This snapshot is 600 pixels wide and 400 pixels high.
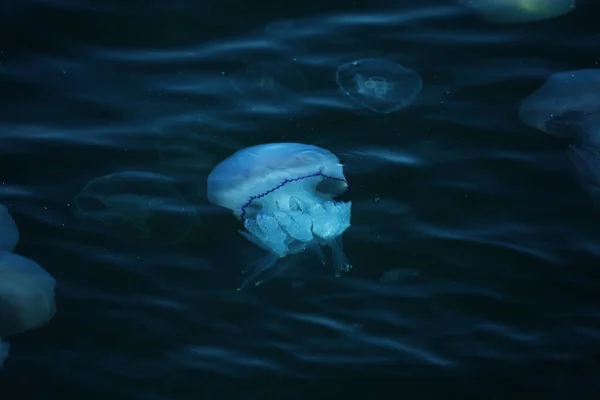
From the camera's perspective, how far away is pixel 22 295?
12.1 ft

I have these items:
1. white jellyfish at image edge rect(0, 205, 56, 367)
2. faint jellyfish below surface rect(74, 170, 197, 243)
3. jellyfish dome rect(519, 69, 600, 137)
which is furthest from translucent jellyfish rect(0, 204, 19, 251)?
jellyfish dome rect(519, 69, 600, 137)

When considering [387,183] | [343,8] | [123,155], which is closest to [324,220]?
[387,183]

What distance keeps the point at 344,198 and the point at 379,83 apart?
85cm

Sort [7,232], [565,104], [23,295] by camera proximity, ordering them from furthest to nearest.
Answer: [565,104]
[7,232]
[23,295]

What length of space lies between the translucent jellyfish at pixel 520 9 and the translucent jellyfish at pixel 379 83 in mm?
752

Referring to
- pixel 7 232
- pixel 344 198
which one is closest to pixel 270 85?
pixel 344 198

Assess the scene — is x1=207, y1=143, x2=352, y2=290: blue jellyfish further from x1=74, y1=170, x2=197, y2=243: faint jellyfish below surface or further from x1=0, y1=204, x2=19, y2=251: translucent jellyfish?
x1=0, y1=204, x2=19, y2=251: translucent jellyfish

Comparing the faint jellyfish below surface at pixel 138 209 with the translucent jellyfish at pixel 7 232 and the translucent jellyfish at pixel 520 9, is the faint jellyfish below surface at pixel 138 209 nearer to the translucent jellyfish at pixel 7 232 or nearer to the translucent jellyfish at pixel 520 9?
the translucent jellyfish at pixel 7 232

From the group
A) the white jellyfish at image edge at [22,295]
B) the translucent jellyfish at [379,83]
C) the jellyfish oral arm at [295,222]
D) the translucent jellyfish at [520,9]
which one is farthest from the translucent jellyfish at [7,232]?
the translucent jellyfish at [520,9]

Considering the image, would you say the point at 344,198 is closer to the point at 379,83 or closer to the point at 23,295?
the point at 379,83

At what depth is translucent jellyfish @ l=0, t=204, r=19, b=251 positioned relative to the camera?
3.86 metres

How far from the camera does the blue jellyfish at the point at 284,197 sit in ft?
12.8

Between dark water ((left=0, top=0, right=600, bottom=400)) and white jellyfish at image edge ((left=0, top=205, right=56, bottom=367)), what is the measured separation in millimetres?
61

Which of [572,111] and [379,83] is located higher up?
[379,83]
